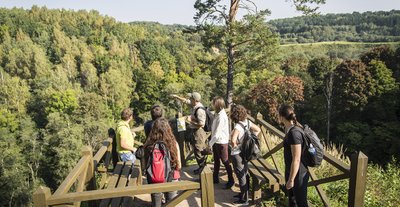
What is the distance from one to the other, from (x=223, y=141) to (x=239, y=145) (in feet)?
1.40

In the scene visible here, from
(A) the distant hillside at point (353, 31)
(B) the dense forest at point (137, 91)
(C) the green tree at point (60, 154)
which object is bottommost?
(C) the green tree at point (60, 154)

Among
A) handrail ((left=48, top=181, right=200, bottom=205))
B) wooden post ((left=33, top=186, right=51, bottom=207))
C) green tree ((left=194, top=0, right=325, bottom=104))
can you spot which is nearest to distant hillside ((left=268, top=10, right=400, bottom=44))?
green tree ((left=194, top=0, right=325, bottom=104))

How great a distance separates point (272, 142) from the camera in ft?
32.0

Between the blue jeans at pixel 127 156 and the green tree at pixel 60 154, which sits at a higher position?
the blue jeans at pixel 127 156

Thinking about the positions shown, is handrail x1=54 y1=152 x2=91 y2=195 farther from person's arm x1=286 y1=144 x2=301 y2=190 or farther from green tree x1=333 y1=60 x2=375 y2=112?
green tree x1=333 y1=60 x2=375 y2=112

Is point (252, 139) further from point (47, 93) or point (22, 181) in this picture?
point (47, 93)

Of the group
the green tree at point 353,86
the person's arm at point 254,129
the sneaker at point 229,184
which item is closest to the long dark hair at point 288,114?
the person's arm at point 254,129

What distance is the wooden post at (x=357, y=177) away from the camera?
3760 mm

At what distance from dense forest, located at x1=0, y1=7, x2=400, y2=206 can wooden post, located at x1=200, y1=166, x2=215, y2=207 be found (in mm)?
3782

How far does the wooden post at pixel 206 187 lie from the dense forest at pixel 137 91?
378cm

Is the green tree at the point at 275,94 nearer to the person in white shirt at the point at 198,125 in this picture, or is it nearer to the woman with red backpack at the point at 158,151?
the person in white shirt at the point at 198,125

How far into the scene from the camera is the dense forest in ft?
81.8

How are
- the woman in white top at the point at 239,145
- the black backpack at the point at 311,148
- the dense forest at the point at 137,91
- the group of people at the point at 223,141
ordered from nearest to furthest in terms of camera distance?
1. the black backpack at the point at 311,148
2. the group of people at the point at 223,141
3. the woman in white top at the point at 239,145
4. the dense forest at the point at 137,91

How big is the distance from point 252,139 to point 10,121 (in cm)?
5099
